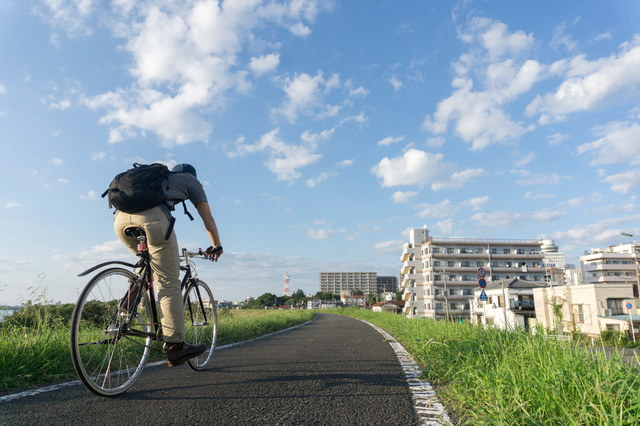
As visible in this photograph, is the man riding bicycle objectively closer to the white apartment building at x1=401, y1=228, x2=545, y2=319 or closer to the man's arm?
the man's arm

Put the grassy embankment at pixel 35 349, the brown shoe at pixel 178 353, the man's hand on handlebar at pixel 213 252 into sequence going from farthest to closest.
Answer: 1. the man's hand on handlebar at pixel 213 252
2. the grassy embankment at pixel 35 349
3. the brown shoe at pixel 178 353

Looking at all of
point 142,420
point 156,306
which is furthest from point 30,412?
point 156,306

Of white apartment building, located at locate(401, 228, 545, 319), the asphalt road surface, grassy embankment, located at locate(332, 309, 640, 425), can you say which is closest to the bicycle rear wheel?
the asphalt road surface

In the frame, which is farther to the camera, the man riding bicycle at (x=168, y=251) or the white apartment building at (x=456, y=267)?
the white apartment building at (x=456, y=267)

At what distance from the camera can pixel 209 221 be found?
3.39 metres

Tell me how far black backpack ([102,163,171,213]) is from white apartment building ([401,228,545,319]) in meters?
73.6

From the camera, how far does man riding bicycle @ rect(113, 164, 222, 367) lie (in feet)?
9.57

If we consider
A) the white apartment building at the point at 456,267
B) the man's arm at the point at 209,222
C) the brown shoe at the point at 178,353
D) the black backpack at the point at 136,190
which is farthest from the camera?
the white apartment building at the point at 456,267

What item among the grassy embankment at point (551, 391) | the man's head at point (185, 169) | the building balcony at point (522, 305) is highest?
the man's head at point (185, 169)

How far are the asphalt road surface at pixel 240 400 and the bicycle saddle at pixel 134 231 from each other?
3.83ft

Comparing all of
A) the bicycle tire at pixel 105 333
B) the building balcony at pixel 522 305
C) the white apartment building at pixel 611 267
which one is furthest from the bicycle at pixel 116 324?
the white apartment building at pixel 611 267

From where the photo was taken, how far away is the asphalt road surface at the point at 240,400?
2.17m

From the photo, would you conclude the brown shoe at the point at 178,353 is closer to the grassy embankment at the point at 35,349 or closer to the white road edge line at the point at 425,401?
the grassy embankment at the point at 35,349

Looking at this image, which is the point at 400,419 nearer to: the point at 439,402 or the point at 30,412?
the point at 439,402
